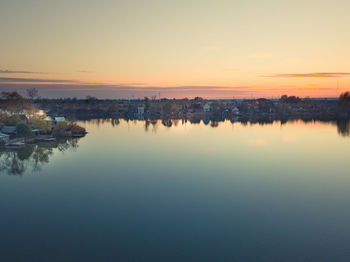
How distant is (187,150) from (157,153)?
1724 millimetres

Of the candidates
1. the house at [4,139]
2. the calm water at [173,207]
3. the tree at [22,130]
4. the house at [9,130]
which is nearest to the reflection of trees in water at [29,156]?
the calm water at [173,207]

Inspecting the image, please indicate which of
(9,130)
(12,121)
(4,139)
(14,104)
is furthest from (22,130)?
(14,104)

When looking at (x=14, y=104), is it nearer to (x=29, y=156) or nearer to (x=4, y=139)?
(x=4, y=139)

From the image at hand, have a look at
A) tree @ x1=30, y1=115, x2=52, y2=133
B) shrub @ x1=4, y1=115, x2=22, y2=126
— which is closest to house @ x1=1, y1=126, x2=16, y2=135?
shrub @ x1=4, y1=115, x2=22, y2=126

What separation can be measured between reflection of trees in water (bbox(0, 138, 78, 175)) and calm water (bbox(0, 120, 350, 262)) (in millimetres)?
39

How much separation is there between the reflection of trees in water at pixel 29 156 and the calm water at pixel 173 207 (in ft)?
0.13

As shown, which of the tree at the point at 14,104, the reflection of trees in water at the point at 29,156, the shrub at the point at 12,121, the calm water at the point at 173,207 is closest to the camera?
the calm water at the point at 173,207

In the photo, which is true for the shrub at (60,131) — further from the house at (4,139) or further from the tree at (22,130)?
the house at (4,139)

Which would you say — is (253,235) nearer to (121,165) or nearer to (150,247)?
(150,247)

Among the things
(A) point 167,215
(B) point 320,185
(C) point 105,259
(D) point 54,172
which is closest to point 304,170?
(B) point 320,185

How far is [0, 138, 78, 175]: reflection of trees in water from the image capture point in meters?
9.92

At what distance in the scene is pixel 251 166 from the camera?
10.5m

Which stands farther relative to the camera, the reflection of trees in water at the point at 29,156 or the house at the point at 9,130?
the house at the point at 9,130

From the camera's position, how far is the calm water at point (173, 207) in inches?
188
